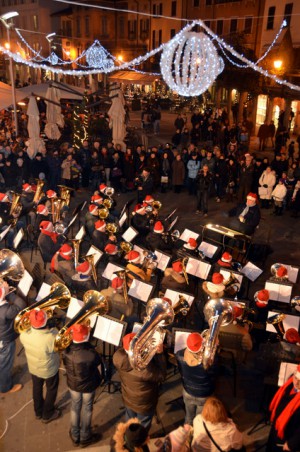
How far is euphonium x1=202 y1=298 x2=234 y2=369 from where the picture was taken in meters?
4.88

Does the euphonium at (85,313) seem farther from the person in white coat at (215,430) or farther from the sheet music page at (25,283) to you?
the person in white coat at (215,430)

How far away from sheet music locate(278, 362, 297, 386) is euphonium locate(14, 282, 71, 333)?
3285 millimetres

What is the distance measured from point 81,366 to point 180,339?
4.59 feet

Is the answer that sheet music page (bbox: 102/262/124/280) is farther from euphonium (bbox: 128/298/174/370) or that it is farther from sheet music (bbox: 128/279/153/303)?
euphonium (bbox: 128/298/174/370)

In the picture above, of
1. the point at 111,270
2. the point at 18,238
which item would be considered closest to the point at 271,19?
the point at 18,238

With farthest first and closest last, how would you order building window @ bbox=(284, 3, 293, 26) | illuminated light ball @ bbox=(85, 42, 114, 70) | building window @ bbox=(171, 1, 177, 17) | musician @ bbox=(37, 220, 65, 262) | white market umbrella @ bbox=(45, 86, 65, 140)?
illuminated light ball @ bbox=(85, 42, 114, 70) → building window @ bbox=(171, 1, 177, 17) → building window @ bbox=(284, 3, 293, 26) → white market umbrella @ bbox=(45, 86, 65, 140) → musician @ bbox=(37, 220, 65, 262)

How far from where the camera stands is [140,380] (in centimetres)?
484

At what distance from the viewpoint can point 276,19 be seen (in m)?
26.8

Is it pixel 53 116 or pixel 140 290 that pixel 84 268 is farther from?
pixel 53 116

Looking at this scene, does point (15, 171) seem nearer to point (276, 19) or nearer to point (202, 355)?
point (202, 355)

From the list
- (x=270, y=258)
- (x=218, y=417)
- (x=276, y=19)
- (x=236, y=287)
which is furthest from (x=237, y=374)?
(x=276, y=19)

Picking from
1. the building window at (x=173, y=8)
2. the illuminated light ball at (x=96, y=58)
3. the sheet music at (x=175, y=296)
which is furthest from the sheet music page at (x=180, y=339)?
the building window at (x=173, y=8)

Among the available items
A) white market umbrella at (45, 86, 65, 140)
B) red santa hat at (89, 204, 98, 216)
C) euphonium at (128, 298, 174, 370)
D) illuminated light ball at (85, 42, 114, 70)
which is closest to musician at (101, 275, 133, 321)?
euphonium at (128, 298, 174, 370)

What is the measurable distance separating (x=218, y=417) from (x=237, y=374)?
2.82m
